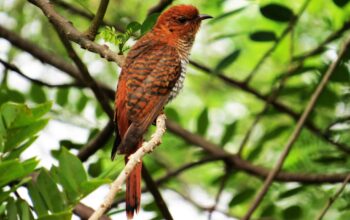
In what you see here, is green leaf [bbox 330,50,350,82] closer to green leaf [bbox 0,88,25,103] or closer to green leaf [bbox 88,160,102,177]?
green leaf [bbox 88,160,102,177]

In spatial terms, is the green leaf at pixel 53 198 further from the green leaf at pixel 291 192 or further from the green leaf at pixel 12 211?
the green leaf at pixel 291 192

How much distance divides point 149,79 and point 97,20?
0.79 meters

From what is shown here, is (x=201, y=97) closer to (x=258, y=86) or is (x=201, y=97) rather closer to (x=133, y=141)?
(x=258, y=86)

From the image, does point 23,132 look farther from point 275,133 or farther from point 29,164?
point 275,133

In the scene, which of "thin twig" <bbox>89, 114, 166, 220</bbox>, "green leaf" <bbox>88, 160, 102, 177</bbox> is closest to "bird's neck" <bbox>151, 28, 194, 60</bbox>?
"green leaf" <bbox>88, 160, 102, 177</bbox>

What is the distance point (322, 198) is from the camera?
4.33m

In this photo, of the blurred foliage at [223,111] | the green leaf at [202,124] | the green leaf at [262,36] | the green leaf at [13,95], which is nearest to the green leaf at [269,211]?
the blurred foliage at [223,111]

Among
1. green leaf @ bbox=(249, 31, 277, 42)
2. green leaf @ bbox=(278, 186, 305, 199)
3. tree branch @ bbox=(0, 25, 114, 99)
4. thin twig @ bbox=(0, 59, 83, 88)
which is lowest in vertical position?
green leaf @ bbox=(278, 186, 305, 199)

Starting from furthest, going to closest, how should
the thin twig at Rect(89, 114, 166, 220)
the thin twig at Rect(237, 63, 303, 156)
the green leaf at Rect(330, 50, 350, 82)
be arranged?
1. the thin twig at Rect(237, 63, 303, 156)
2. the green leaf at Rect(330, 50, 350, 82)
3. the thin twig at Rect(89, 114, 166, 220)

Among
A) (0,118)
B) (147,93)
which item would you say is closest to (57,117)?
(147,93)

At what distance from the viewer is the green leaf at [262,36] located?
412 centimetres

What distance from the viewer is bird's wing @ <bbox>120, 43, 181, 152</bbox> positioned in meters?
3.40

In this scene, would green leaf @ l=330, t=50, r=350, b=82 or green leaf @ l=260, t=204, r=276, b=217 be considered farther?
green leaf @ l=260, t=204, r=276, b=217

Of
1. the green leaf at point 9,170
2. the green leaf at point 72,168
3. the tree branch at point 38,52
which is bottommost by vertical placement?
the green leaf at point 9,170
